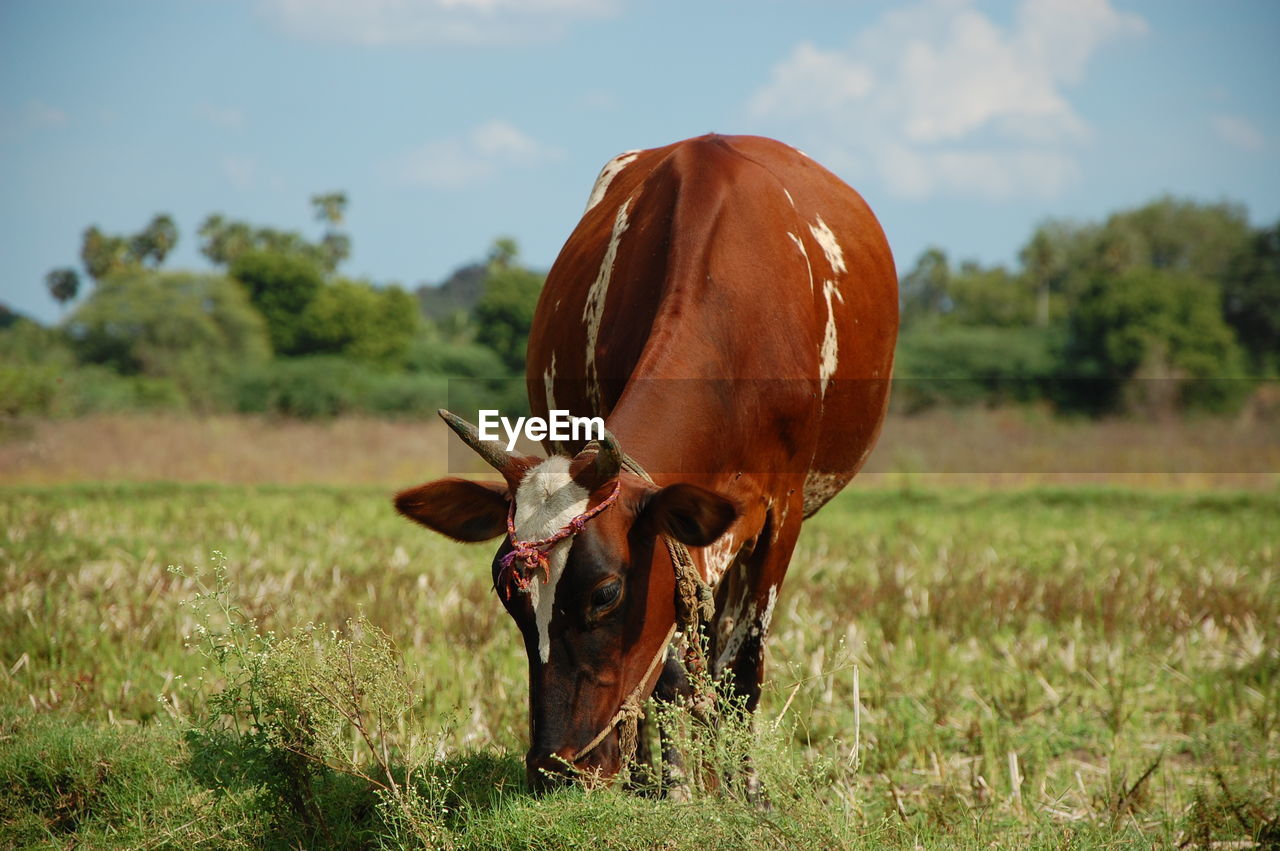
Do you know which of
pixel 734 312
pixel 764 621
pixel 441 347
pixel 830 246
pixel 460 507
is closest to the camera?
pixel 460 507

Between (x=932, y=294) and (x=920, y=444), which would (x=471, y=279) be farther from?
(x=920, y=444)

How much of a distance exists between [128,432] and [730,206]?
18165mm

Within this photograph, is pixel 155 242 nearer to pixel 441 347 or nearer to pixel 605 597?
pixel 441 347

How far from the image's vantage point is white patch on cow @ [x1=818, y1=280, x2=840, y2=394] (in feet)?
→ 14.1

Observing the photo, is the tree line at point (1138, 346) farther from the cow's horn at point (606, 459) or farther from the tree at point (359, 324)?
the cow's horn at point (606, 459)

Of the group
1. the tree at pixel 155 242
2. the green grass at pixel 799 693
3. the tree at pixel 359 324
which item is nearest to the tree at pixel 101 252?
the tree at pixel 155 242

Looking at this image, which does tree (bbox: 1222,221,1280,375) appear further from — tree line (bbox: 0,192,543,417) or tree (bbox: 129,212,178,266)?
tree (bbox: 129,212,178,266)

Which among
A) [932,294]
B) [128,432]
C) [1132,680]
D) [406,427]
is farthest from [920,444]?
[932,294]

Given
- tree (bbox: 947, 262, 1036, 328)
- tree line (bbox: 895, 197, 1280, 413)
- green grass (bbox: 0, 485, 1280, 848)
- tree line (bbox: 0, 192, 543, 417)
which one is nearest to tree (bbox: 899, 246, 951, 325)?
tree (bbox: 947, 262, 1036, 328)

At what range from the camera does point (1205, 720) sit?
16.9 feet

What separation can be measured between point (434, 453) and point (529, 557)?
18.9 m

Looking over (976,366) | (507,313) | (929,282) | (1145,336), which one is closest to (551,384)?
(507,313)

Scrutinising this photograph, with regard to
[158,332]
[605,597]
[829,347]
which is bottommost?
[605,597]

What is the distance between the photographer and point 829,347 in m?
4.38
